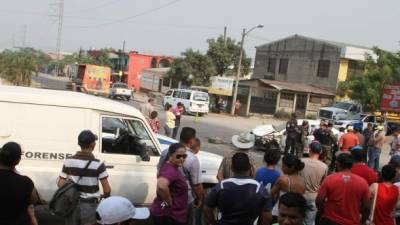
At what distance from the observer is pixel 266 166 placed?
573 cm

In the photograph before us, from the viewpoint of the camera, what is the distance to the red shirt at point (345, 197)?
17.2 ft

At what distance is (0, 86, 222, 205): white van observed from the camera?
6.62 m

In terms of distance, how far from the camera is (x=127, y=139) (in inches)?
291

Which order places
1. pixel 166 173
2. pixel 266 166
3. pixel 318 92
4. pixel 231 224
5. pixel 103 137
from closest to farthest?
pixel 231 224 < pixel 166 173 < pixel 266 166 < pixel 103 137 < pixel 318 92

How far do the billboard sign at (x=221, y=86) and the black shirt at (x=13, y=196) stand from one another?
3858 centimetres

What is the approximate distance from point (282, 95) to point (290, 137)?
94.5ft

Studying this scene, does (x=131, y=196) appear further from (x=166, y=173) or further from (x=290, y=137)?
(x=290, y=137)

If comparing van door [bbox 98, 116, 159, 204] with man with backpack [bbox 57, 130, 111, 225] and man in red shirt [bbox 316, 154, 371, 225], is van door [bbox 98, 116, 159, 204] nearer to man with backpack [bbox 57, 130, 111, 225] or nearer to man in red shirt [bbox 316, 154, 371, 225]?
man with backpack [bbox 57, 130, 111, 225]

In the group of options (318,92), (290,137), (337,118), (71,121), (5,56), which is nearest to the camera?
(71,121)

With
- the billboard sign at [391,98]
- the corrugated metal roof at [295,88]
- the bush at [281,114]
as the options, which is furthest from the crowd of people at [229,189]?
the corrugated metal roof at [295,88]

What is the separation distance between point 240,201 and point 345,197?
153 centimetres

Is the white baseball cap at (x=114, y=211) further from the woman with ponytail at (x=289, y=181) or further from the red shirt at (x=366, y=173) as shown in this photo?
the red shirt at (x=366, y=173)

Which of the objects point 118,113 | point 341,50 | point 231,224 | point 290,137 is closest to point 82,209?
point 231,224

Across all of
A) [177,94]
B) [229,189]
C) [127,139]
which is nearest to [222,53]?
[177,94]
